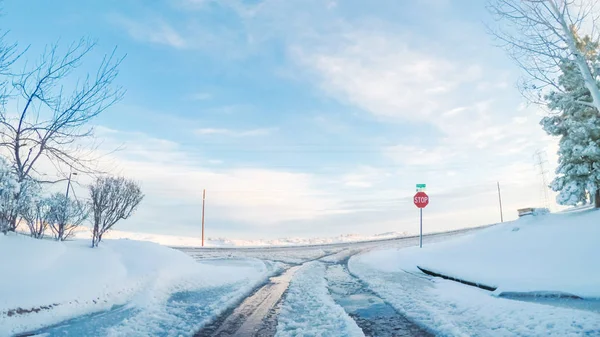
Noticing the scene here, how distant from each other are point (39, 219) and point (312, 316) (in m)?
12.7

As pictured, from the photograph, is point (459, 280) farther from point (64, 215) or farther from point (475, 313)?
point (64, 215)

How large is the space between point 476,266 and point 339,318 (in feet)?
25.4

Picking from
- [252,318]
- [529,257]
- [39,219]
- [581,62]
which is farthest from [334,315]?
[39,219]

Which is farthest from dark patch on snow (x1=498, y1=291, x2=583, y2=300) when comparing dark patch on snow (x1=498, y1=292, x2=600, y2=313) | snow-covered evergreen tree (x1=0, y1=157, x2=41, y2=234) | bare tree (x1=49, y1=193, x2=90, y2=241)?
bare tree (x1=49, y1=193, x2=90, y2=241)

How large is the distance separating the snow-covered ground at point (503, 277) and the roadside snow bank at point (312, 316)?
1.36m

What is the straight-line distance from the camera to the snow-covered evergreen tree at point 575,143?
51.8 ft

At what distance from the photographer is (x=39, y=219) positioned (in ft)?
46.1

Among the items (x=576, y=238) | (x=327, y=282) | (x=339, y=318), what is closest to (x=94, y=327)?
(x=339, y=318)

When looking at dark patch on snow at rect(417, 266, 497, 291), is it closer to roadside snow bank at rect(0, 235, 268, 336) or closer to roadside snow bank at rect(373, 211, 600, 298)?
roadside snow bank at rect(373, 211, 600, 298)

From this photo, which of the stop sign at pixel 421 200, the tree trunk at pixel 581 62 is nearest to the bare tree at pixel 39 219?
the stop sign at pixel 421 200

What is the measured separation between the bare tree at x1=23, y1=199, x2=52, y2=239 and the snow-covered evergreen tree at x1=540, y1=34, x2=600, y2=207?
Answer: 823 inches

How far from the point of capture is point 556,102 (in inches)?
666

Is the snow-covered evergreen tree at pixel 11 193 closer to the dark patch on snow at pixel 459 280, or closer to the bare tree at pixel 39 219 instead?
the bare tree at pixel 39 219

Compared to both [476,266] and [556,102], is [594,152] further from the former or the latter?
[476,266]
